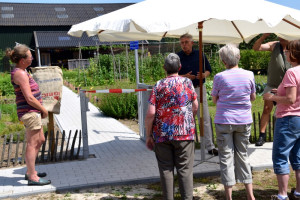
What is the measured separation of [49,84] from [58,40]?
108ft

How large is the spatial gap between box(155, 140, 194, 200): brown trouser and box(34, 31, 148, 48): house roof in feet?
108

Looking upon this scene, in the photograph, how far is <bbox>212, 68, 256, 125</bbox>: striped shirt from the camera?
13.0 ft

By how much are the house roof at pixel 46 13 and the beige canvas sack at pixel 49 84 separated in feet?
118

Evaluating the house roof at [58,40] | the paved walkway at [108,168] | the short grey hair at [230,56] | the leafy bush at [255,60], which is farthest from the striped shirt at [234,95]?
the house roof at [58,40]

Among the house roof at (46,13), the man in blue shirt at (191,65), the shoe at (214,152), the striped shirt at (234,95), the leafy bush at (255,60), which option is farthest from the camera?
the house roof at (46,13)

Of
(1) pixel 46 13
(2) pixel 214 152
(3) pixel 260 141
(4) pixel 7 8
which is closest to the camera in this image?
(2) pixel 214 152

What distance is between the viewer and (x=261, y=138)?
6715mm

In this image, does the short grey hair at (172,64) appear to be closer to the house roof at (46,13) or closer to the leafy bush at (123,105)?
the leafy bush at (123,105)

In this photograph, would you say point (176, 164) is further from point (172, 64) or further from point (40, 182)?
point (40, 182)

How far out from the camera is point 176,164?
12.7 feet

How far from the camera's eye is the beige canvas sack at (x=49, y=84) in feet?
19.0

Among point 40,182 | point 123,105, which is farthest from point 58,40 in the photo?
point 40,182

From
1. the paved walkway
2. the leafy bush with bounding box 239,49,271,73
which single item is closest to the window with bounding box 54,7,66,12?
the leafy bush with bounding box 239,49,271,73

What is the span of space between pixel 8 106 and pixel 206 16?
977 centimetres
